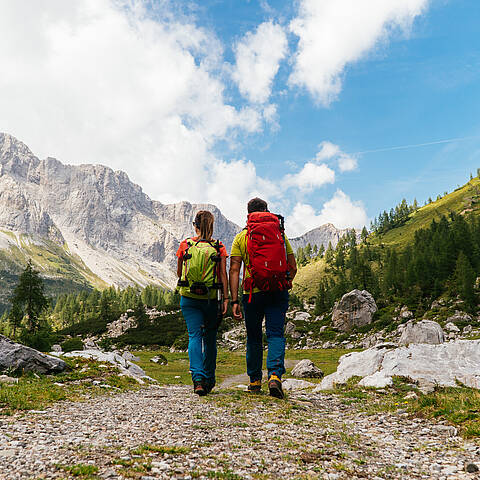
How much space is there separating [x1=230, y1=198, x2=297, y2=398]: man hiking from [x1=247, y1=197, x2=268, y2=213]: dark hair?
598 mm

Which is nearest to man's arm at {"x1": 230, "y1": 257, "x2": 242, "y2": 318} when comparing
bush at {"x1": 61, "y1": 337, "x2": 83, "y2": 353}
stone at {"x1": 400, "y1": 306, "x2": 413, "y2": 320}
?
bush at {"x1": 61, "y1": 337, "x2": 83, "y2": 353}

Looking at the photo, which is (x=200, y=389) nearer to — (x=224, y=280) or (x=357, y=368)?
(x=224, y=280)

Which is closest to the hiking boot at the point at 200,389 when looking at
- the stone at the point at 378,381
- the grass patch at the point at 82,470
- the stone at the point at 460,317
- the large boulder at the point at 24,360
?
the grass patch at the point at 82,470

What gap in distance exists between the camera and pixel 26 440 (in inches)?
201

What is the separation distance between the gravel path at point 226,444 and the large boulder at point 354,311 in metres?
64.1

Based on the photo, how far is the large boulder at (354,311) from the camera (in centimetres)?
6681

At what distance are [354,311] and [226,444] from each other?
68.9m

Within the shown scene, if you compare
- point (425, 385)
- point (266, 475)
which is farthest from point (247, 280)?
point (425, 385)

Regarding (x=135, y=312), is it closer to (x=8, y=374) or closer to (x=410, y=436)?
(x=8, y=374)

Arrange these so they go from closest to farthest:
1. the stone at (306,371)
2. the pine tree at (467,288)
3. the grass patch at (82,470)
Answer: the grass patch at (82,470) → the stone at (306,371) → the pine tree at (467,288)

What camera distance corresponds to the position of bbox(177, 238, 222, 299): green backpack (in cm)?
882

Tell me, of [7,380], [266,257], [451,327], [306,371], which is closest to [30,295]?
[306,371]

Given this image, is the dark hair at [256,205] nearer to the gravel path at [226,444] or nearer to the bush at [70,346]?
the gravel path at [226,444]

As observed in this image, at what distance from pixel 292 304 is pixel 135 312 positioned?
52.1 metres
